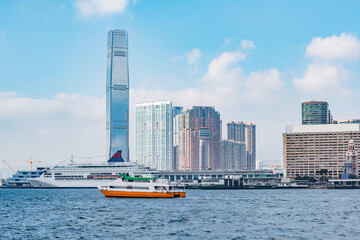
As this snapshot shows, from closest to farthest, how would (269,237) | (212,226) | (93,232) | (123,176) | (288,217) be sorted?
(269,237) → (93,232) → (212,226) → (288,217) → (123,176)

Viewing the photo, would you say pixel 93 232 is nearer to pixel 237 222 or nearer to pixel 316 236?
pixel 237 222

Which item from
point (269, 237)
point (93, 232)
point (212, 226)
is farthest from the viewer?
point (212, 226)

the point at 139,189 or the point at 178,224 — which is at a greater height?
the point at 139,189

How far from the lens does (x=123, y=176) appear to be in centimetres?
13350

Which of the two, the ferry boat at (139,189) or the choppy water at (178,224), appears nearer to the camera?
the choppy water at (178,224)

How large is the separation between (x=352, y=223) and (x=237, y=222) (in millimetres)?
14634

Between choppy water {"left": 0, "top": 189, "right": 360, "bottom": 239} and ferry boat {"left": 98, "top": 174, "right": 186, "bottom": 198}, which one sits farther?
ferry boat {"left": 98, "top": 174, "right": 186, "bottom": 198}

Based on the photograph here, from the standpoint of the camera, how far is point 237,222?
7638cm

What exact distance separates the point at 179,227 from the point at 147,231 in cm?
520

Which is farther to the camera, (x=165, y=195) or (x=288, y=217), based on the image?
(x=165, y=195)

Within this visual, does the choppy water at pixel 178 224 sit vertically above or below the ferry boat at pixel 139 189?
below

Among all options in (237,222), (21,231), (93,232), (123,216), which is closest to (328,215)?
(237,222)

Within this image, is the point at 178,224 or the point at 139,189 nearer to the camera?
the point at 178,224

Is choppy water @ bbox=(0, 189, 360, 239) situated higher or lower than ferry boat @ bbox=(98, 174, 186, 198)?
lower
